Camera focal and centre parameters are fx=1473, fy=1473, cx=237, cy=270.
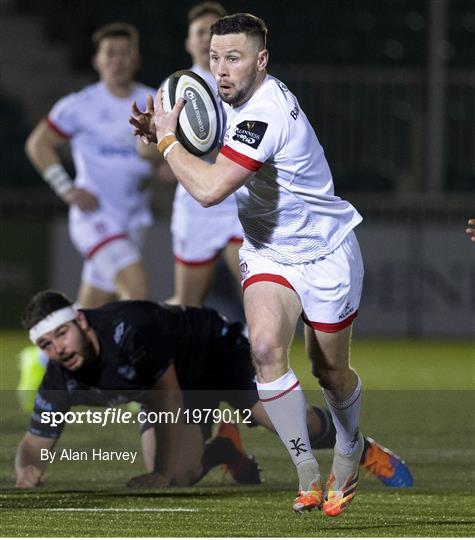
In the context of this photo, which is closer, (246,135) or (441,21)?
(246,135)

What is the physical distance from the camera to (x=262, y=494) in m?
6.40

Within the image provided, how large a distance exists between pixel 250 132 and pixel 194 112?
33cm

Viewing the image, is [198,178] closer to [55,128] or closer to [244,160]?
[244,160]

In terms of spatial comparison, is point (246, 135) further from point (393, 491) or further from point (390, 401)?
point (390, 401)

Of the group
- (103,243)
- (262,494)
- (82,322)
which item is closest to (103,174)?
(103,243)

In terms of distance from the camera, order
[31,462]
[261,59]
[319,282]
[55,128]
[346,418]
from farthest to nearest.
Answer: [55,128] → [31,462] → [346,418] → [319,282] → [261,59]

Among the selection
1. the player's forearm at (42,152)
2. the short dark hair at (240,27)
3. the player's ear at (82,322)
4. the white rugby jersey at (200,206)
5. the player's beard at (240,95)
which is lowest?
the player's ear at (82,322)

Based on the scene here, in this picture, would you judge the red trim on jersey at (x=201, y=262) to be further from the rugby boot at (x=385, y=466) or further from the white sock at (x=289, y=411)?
the white sock at (x=289, y=411)

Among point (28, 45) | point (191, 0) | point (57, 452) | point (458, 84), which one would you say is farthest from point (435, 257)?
point (57, 452)

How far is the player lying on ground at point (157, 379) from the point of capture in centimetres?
639

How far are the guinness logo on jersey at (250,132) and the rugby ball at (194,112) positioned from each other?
9.9 inches

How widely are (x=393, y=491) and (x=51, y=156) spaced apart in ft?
15.7

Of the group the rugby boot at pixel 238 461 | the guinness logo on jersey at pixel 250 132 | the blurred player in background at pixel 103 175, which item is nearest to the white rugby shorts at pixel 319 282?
the guinness logo on jersey at pixel 250 132

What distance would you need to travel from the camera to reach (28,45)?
20.9 m
